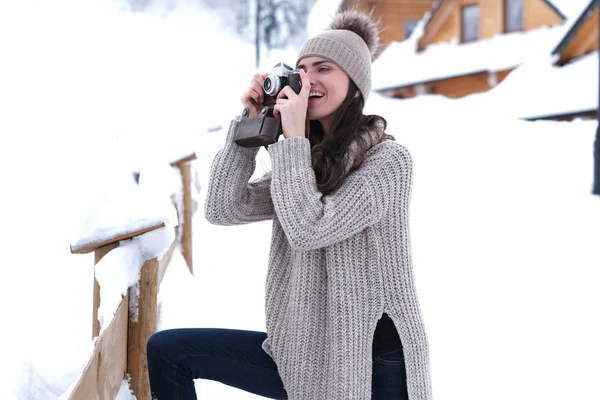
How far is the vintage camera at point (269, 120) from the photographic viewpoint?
1.85 metres

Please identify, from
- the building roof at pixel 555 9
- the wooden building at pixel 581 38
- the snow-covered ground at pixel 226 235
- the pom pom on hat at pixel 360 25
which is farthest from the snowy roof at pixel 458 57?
the pom pom on hat at pixel 360 25

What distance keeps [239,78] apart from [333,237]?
17255mm

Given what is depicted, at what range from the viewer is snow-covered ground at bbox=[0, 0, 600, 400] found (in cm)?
235

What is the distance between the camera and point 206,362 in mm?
1892

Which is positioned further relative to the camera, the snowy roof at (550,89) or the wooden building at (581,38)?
the wooden building at (581,38)

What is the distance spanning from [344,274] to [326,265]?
2.7 inches

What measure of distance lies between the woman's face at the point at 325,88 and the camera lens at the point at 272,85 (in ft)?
0.38

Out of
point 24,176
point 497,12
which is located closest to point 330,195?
point 24,176

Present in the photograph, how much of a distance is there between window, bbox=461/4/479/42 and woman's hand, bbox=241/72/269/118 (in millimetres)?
14850

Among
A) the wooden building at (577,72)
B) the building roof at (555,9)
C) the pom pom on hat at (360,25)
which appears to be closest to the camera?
the pom pom on hat at (360,25)

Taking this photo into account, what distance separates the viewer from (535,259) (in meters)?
5.03

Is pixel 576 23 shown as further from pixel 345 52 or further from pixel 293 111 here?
pixel 293 111

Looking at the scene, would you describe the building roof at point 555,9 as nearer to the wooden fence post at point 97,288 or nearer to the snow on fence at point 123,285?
the snow on fence at point 123,285

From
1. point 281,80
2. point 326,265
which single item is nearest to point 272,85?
point 281,80
